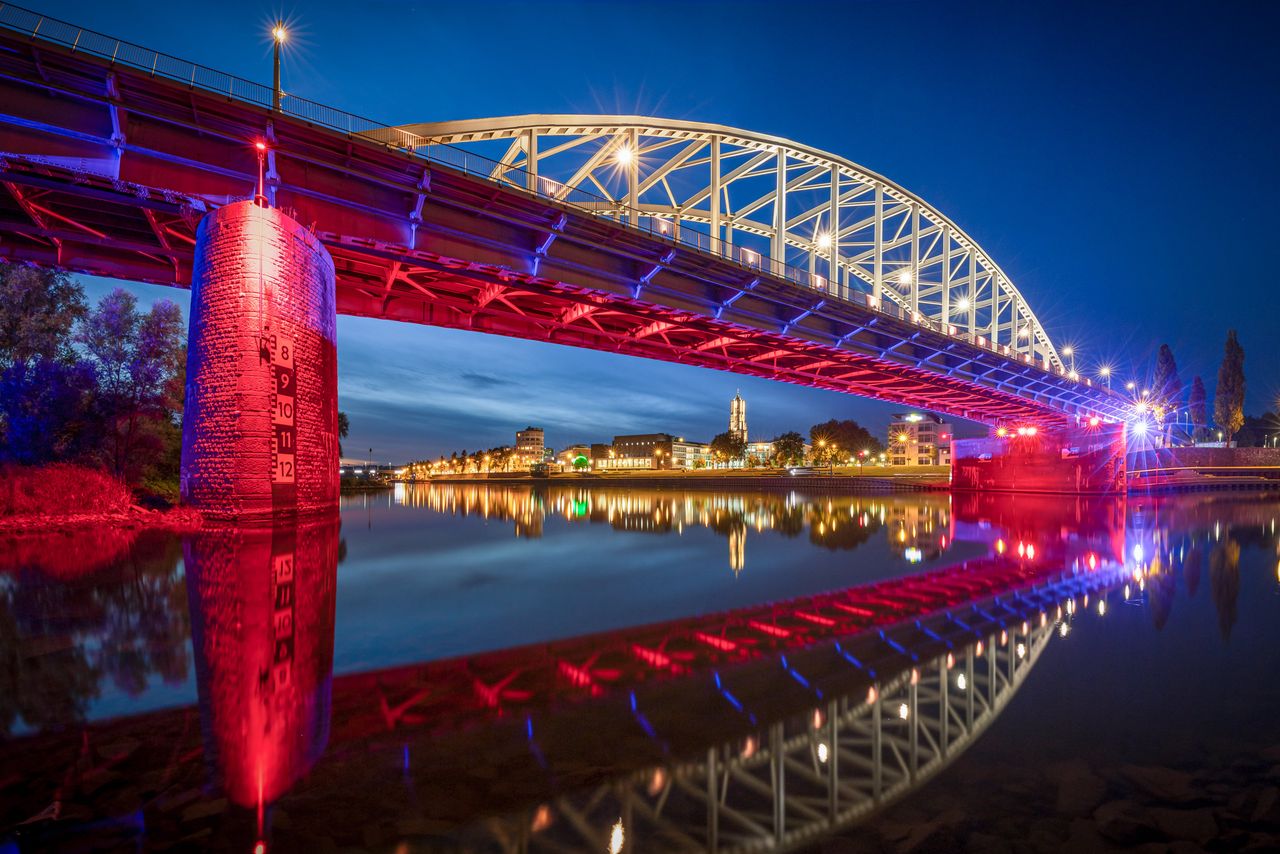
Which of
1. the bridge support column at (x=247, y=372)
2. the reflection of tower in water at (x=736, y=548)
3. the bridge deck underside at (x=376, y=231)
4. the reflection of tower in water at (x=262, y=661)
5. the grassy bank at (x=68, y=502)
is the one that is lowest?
the reflection of tower in water at (x=736, y=548)

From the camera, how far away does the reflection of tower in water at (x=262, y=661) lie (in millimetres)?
3682

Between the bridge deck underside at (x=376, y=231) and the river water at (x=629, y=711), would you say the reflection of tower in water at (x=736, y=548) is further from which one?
the bridge deck underside at (x=376, y=231)

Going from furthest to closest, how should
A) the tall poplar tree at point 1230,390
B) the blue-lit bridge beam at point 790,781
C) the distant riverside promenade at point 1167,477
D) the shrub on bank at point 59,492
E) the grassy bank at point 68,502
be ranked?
the tall poplar tree at point 1230,390 → the distant riverside promenade at point 1167,477 → the shrub on bank at point 59,492 → the grassy bank at point 68,502 → the blue-lit bridge beam at point 790,781

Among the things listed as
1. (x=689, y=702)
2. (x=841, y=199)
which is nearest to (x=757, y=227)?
(x=841, y=199)

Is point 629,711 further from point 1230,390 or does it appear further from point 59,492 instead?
point 1230,390

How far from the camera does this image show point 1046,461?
43.9 metres

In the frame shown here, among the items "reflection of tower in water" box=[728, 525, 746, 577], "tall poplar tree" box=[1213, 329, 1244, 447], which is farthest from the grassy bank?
"tall poplar tree" box=[1213, 329, 1244, 447]

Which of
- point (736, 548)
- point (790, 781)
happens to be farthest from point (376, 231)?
point (790, 781)

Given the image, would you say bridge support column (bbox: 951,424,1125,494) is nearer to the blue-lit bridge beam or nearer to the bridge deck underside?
the bridge deck underside

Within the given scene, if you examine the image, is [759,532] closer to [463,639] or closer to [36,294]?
[463,639]

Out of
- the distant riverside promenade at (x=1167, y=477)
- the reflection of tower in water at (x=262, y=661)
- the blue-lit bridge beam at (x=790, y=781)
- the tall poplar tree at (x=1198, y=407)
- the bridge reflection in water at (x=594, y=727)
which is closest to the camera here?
the blue-lit bridge beam at (x=790, y=781)

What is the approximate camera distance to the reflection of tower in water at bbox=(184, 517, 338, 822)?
3.68 metres

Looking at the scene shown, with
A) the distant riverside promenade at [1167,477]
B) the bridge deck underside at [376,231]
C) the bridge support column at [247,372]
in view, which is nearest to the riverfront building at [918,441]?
the distant riverside promenade at [1167,477]

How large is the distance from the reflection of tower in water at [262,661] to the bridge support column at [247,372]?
13.4 feet
